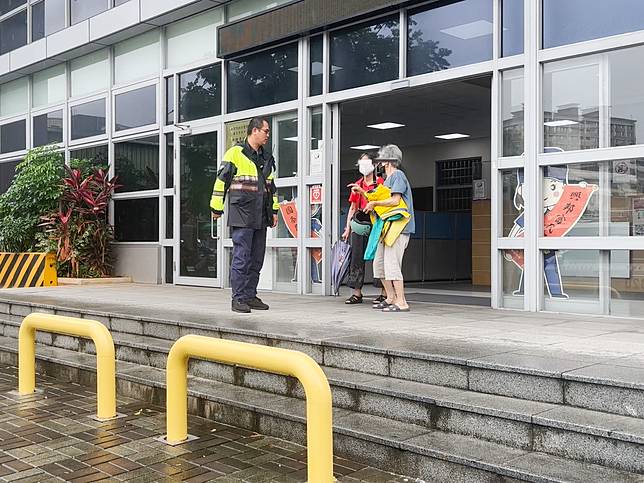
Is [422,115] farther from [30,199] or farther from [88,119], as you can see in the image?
[30,199]

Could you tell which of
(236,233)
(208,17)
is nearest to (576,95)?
(236,233)

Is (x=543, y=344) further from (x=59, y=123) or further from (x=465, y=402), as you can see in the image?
(x=59, y=123)

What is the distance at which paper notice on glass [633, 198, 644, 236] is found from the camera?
6.70 m

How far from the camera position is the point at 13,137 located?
16469mm

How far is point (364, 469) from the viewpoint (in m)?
4.10

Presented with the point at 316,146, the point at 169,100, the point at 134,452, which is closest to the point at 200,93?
the point at 169,100

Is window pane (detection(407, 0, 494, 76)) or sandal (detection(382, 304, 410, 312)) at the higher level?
window pane (detection(407, 0, 494, 76))

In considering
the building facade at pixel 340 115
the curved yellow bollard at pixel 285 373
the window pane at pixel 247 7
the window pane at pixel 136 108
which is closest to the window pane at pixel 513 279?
the building facade at pixel 340 115

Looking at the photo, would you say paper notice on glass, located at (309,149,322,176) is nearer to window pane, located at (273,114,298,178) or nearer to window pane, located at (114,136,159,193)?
window pane, located at (273,114,298,178)

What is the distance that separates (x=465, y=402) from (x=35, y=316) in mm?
3649

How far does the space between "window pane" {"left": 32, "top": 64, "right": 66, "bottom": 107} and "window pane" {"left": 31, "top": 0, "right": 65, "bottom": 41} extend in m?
0.75

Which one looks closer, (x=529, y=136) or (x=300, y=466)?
(x=300, y=466)

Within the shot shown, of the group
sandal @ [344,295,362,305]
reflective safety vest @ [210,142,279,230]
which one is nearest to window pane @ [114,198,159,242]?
sandal @ [344,295,362,305]

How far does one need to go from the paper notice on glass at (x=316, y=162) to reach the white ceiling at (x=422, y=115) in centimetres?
101
